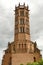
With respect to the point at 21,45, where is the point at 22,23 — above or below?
above

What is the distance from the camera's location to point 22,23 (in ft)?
418

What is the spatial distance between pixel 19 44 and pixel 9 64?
806 cm

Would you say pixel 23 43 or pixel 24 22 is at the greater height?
pixel 24 22

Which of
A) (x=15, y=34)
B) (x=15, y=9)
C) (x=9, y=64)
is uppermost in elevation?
(x=15, y=9)

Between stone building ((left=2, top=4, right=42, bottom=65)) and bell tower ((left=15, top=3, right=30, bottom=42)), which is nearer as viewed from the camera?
stone building ((left=2, top=4, right=42, bottom=65))

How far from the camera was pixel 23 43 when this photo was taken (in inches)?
4924

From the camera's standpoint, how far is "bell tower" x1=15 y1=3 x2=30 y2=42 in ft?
413

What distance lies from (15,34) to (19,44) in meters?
4.22

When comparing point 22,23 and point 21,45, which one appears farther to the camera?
point 22,23

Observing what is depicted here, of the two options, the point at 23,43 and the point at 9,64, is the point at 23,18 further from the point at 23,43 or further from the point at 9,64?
the point at 9,64

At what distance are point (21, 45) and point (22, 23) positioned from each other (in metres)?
8.30

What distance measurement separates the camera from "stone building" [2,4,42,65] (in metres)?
123

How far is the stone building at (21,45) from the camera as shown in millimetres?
122812

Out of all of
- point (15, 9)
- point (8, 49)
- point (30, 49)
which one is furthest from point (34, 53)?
point (15, 9)
